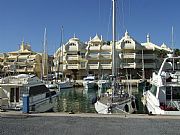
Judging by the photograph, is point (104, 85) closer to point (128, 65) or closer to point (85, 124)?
point (128, 65)

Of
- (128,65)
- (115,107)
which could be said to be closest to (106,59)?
(128,65)

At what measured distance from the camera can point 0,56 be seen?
10806 centimetres

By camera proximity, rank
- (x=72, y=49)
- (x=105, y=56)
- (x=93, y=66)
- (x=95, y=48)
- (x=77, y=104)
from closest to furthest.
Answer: (x=77, y=104) → (x=105, y=56) → (x=93, y=66) → (x=95, y=48) → (x=72, y=49)

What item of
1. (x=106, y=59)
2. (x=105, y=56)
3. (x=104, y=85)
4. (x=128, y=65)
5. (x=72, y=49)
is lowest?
(x=104, y=85)

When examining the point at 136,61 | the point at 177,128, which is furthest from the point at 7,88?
the point at 136,61

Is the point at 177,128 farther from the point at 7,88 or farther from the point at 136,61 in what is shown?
the point at 136,61

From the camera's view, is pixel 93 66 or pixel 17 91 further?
pixel 93 66

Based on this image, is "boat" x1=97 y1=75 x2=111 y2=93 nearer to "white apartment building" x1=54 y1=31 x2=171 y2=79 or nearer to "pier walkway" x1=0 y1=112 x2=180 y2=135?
"white apartment building" x1=54 y1=31 x2=171 y2=79

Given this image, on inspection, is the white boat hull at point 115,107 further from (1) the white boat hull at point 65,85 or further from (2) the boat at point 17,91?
(1) the white boat hull at point 65,85

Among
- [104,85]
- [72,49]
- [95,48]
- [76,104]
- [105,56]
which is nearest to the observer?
[76,104]

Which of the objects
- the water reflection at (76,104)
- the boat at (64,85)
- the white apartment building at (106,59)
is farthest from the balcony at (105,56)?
the water reflection at (76,104)

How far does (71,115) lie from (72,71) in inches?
2828

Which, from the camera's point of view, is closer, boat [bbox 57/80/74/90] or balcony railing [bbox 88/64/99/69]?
boat [bbox 57/80/74/90]

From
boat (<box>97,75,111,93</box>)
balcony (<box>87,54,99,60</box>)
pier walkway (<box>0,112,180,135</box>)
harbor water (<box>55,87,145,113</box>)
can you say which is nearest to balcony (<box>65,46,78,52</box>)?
balcony (<box>87,54,99,60</box>)
